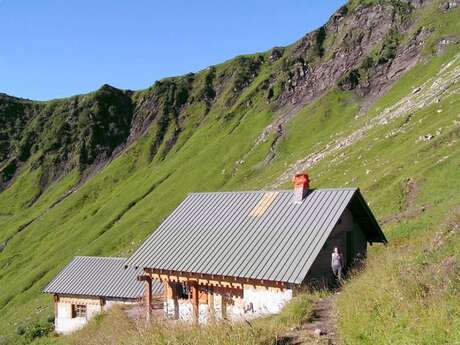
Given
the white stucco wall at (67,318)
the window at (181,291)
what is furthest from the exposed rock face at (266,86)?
the window at (181,291)

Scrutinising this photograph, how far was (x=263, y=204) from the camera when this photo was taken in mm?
27484

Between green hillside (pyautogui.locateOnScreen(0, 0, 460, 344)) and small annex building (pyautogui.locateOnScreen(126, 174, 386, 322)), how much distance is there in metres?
2.61

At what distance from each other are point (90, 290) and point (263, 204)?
26.7m

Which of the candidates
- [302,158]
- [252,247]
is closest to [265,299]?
[252,247]

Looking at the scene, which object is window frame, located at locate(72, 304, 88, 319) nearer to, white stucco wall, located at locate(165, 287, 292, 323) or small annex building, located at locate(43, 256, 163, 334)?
small annex building, located at locate(43, 256, 163, 334)

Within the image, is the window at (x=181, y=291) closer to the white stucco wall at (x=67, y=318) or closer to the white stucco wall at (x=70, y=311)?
the white stucco wall at (x=70, y=311)

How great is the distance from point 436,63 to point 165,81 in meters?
111

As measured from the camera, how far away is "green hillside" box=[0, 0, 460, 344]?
15125 mm

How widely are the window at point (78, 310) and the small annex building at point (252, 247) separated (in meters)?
22.8

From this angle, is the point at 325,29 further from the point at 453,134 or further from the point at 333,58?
the point at 453,134

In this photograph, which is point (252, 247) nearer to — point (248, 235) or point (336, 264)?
point (248, 235)

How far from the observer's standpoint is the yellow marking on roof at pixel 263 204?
88.6 feet

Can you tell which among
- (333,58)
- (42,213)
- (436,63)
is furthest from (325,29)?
(42,213)

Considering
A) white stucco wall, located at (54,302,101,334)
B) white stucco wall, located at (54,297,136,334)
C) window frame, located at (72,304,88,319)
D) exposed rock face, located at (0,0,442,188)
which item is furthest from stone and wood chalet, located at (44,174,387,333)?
exposed rock face, located at (0,0,442,188)
